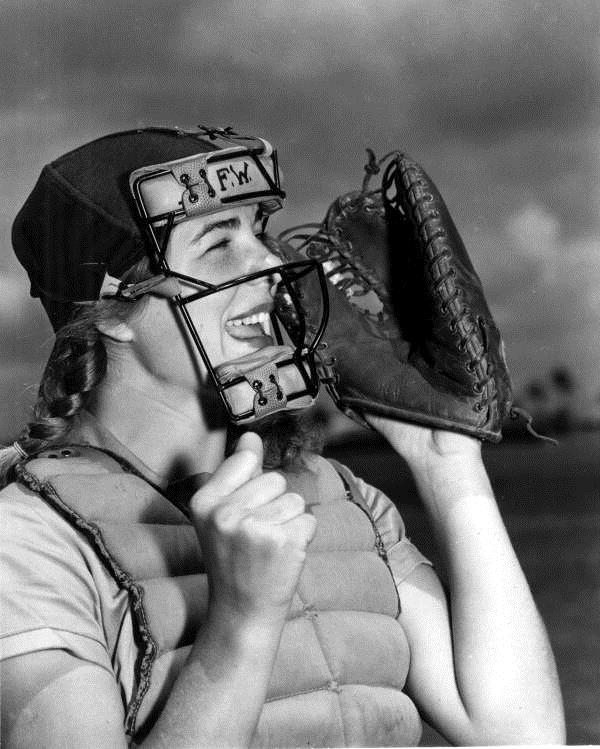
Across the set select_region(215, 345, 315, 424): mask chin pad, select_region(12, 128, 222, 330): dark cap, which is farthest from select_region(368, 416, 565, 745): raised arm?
select_region(12, 128, 222, 330): dark cap

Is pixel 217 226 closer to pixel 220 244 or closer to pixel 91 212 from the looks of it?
pixel 220 244

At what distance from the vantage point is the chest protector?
1752 millimetres

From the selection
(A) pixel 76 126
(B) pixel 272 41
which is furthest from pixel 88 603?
(B) pixel 272 41

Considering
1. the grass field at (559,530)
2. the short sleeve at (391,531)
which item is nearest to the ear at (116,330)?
the short sleeve at (391,531)

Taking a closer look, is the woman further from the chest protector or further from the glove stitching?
the glove stitching

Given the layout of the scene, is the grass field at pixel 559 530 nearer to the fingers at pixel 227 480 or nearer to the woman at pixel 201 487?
the woman at pixel 201 487

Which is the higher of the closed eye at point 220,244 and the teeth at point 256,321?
the closed eye at point 220,244

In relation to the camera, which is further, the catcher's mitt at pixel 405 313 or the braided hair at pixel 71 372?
the catcher's mitt at pixel 405 313

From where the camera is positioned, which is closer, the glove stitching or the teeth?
the teeth

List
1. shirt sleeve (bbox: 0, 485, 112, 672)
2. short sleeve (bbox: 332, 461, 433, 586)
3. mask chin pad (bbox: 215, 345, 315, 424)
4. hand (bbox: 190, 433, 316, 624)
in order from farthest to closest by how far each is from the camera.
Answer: short sleeve (bbox: 332, 461, 433, 586), mask chin pad (bbox: 215, 345, 315, 424), shirt sleeve (bbox: 0, 485, 112, 672), hand (bbox: 190, 433, 316, 624)

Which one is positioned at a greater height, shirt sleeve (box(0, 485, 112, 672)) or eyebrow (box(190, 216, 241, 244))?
eyebrow (box(190, 216, 241, 244))

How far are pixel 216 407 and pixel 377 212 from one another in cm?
65

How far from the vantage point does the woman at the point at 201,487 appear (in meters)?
1.77

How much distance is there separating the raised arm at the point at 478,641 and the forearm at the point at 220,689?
0.58 metres
